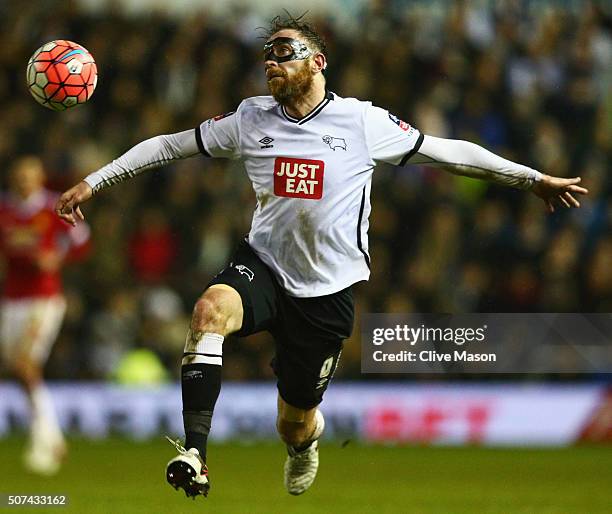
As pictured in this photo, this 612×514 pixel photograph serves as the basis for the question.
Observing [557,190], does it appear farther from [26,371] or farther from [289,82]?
[26,371]

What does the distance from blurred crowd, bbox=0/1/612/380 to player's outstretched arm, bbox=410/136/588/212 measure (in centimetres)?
671

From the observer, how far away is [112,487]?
10.1 metres

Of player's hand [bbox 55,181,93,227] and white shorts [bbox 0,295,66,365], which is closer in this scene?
player's hand [bbox 55,181,93,227]

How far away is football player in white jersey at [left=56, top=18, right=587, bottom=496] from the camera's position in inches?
297

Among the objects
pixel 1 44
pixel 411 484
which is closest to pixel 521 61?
pixel 1 44

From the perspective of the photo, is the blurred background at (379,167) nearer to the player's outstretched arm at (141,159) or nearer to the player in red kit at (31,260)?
the player in red kit at (31,260)

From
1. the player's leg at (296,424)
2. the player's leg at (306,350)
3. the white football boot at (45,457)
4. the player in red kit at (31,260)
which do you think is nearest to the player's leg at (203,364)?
the player's leg at (306,350)

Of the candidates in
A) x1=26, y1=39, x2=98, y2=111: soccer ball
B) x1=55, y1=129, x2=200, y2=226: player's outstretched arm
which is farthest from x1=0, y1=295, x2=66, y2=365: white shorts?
x1=55, y1=129, x2=200, y2=226: player's outstretched arm

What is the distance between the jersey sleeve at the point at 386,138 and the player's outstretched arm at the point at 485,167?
6 centimetres

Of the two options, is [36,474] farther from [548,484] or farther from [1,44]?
[1,44]

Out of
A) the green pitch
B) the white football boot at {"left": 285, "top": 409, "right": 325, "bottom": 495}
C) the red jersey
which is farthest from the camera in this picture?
the red jersey

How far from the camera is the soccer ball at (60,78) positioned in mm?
7770

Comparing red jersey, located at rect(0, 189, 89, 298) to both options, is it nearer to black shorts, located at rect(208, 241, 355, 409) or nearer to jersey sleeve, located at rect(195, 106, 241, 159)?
black shorts, located at rect(208, 241, 355, 409)

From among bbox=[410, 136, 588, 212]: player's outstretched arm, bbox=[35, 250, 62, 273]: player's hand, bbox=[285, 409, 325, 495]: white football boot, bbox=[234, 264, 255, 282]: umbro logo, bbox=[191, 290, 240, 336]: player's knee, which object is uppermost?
bbox=[410, 136, 588, 212]: player's outstretched arm
